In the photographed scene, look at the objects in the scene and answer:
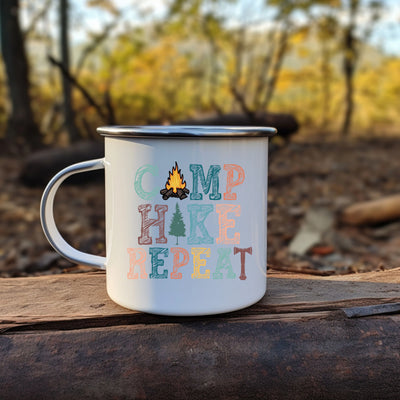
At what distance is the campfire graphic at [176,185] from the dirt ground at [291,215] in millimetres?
591

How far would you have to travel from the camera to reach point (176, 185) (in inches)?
38.0

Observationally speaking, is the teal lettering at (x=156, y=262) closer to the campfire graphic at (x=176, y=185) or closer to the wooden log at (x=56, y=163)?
the campfire graphic at (x=176, y=185)

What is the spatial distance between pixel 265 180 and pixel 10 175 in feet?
16.9

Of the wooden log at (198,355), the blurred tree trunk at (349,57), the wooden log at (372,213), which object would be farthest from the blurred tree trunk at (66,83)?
the wooden log at (198,355)

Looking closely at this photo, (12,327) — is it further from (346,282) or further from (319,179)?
(319,179)

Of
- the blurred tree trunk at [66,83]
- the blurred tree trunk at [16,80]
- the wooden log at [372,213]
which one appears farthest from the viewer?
the blurred tree trunk at [66,83]

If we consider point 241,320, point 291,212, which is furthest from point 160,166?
point 291,212

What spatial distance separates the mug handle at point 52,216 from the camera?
3.63ft

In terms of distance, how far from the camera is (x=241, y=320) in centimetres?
110

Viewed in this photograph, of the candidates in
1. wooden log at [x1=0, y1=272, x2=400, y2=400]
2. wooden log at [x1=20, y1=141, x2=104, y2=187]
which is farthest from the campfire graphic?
wooden log at [x1=20, y1=141, x2=104, y2=187]

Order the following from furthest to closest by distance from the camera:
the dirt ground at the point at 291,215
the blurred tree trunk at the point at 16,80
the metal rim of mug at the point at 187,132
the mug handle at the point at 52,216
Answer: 1. the blurred tree trunk at the point at 16,80
2. the dirt ground at the point at 291,215
3. the mug handle at the point at 52,216
4. the metal rim of mug at the point at 187,132

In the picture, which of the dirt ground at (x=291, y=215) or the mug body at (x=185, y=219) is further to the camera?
the dirt ground at (x=291, y=215)

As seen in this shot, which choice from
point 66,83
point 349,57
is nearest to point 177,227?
point 66,83

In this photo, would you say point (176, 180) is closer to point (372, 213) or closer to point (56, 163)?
point (372, 213)
